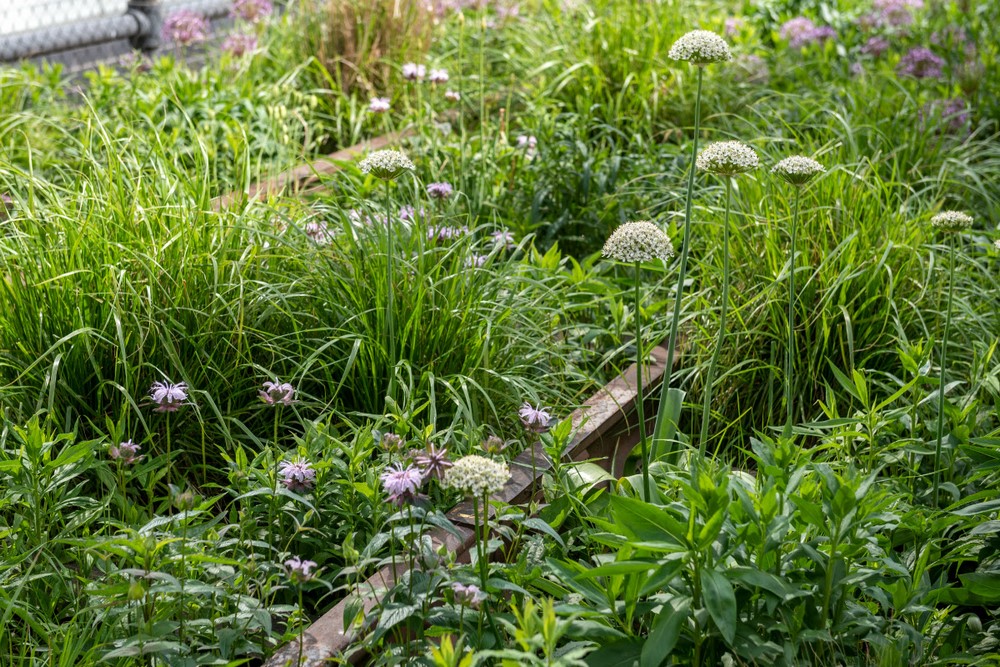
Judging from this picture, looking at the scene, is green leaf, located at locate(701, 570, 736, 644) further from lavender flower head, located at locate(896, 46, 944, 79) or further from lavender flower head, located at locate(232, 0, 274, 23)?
lavender flower head, located at locate(232, 0, 274, 23)

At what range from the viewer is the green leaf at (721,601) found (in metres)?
1.67

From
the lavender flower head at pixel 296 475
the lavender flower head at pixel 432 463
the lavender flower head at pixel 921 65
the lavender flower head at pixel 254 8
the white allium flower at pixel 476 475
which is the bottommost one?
the lavender flower head at pixel 921 65

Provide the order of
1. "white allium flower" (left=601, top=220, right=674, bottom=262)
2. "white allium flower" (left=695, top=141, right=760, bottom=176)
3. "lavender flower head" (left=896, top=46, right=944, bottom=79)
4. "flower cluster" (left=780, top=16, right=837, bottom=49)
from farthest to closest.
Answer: "flower cluster" (left=780, top=16, right=837, bottom=49) → "lavender flower head" (left=896, top=46, right=944, bottom=79) → "white allium flower" (left=695, top=141, right=760, bottom=176) → "white allium flower" (left=601, top=220, right=674, bottom=262)

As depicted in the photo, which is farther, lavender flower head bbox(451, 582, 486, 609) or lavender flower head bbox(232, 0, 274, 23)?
lavender flower head bbox(232, 0, 274, 23)

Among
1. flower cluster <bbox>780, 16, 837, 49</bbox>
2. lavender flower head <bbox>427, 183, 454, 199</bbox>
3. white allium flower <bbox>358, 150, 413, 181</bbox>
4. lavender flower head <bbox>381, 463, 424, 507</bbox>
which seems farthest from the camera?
flower cluster <bbox>780, 16, 837, 49</bbox>

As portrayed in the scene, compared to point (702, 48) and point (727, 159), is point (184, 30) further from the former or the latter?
point (727, 159)

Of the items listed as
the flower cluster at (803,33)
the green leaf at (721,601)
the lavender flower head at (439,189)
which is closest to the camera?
the green leaf at (721,601)

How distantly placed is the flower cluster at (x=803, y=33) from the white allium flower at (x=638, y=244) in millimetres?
4299

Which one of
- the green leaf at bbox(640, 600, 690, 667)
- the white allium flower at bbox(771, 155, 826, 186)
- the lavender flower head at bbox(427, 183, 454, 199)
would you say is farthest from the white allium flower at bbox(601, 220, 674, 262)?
the lavender flower head at bbox(427, 183, 454, 199)

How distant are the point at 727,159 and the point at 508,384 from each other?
1.03 meters

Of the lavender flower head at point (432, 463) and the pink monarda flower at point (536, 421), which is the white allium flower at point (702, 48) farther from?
the lavender flower head at point (432, 463)

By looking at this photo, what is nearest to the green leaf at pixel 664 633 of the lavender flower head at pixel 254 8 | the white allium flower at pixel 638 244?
the white allium flower at pixel 638 244

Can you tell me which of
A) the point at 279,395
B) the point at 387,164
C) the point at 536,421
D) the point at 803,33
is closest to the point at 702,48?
the point at 387,164

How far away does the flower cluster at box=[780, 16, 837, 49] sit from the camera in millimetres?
5984
